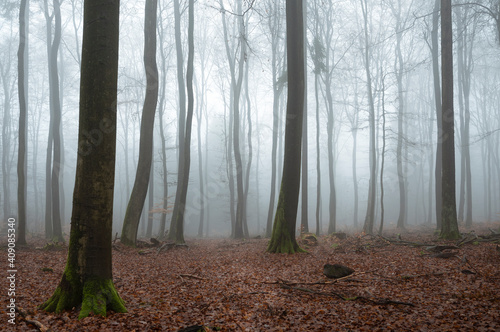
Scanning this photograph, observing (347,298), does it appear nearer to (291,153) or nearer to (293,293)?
(293,293)

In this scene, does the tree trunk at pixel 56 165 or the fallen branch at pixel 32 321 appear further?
the tree trunk at pixel 56 165

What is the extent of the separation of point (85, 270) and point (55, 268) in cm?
440

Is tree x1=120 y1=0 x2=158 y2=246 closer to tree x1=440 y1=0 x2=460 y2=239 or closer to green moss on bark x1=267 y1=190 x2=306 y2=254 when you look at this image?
green moss on bark x1=267 y1=190 x2=306 y2=254

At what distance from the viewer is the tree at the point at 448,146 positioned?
9.78m

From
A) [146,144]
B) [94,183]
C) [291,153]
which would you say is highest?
[146,144]

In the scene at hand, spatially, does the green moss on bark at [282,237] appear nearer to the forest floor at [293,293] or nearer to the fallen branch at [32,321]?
the forest floor at [293,293]

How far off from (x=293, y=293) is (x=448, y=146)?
27.0 feet

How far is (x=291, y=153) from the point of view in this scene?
29.8 ft

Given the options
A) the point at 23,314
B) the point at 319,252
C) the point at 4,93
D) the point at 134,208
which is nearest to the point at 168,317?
the point at 23,314

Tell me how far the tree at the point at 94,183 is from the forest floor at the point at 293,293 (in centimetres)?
25

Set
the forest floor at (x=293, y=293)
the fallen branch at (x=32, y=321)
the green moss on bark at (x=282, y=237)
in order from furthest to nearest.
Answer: the green moss on bark at (x=282, y=237) < the forest floor at (x=293, y=293) < the fallen branch at (x=32, y=321)

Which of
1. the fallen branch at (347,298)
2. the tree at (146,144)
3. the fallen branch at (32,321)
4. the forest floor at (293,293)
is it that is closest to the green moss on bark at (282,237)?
the forest floor at (293,293)

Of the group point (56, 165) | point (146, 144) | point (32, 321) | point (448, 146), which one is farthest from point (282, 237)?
point (56, 165)

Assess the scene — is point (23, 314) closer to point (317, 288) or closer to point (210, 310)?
point (210, 310)
